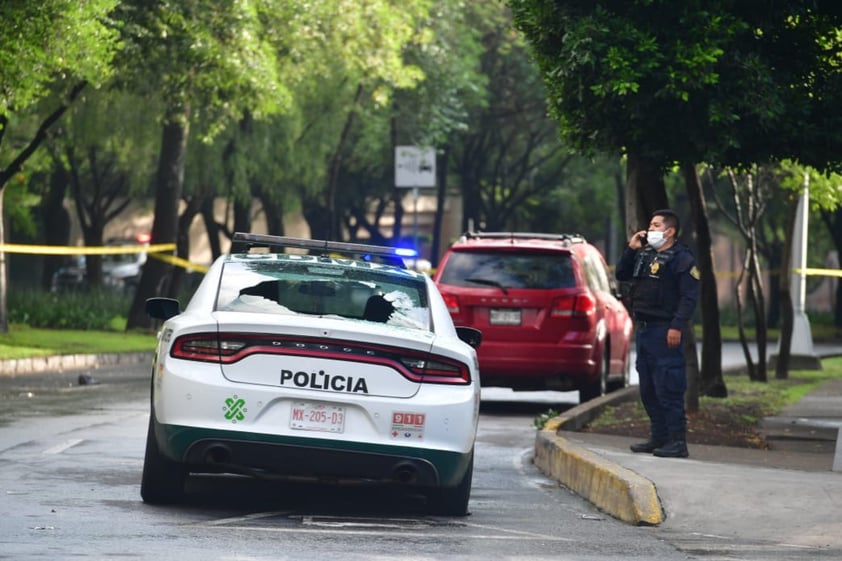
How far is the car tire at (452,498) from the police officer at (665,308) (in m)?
2.96

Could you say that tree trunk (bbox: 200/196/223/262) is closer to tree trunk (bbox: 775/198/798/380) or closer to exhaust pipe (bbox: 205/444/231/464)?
tree trunk (bbox: 775/198/798/380)

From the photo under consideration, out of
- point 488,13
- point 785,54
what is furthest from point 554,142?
point 785,54

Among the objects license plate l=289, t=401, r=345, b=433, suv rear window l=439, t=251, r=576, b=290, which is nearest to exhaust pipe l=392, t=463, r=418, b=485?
license plate l=289, t=401, r=345, b=433

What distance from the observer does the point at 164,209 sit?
1305 inches

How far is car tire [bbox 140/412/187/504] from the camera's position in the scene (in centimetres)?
930

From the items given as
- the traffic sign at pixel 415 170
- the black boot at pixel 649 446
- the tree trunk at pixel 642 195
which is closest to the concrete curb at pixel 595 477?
the black boot at pixel 649 446

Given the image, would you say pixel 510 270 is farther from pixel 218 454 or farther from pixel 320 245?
pixel 218 454

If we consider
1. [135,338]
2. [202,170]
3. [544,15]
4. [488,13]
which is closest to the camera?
[544,15]

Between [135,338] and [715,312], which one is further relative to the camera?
[135,338]

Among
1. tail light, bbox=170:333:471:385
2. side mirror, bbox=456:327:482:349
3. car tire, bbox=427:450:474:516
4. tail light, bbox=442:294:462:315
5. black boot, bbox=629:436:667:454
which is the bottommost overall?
black boot, bbox=629:436:667:454

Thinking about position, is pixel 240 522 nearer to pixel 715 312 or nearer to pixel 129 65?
pixel 715 312

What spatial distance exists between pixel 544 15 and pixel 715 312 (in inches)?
210

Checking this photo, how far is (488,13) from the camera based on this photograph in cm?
4866

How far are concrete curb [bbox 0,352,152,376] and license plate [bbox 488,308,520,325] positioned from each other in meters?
7.71
